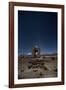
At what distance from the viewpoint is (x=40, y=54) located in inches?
90.4

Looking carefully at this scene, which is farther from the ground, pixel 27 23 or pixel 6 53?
pixel 27 23

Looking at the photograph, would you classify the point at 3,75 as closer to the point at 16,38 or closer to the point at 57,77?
the point at 16,38

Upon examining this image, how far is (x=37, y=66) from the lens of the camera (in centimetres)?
228

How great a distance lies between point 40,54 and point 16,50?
0.26m

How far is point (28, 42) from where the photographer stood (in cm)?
226

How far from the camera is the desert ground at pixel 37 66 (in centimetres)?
224

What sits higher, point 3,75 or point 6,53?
point 6,53

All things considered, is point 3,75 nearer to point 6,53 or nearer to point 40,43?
point 6,53

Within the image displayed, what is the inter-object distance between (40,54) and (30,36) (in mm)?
221

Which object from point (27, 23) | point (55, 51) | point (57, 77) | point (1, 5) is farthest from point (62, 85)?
point (1, 5)

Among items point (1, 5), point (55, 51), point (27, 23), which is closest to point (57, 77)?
point (55, 51)

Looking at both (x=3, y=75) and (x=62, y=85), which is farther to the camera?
(x=62, y=85)

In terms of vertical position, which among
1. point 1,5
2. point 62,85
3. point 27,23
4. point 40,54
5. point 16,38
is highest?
point 1,5

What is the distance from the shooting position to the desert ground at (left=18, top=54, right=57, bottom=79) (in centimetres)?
224
